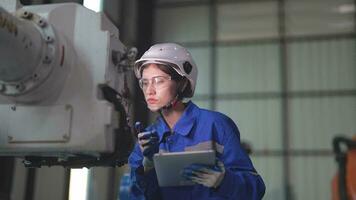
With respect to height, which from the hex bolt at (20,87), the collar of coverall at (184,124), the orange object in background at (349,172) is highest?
the hex bolt at (20,87)

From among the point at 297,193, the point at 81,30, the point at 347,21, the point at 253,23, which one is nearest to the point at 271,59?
the point at 253,23

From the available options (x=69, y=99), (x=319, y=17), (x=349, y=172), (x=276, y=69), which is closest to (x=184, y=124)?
(x=69, y=99)

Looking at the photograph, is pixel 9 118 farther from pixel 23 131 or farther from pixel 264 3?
pixel 264 3

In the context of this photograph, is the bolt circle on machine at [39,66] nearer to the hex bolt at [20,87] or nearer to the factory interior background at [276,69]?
the hex bolt at [20,87]

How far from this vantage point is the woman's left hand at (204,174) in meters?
1.25

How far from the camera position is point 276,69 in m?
7.15

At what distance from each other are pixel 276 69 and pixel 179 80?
19.1 ft

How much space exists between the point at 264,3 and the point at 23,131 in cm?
676

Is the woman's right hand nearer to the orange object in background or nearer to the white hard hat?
the white hard hat

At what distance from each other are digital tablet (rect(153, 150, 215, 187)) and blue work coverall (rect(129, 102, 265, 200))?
10cm

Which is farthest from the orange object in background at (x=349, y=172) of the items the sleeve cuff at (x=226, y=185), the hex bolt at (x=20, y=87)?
the hex bolt at (x=20, y=87)

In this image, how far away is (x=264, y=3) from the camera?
293 inches

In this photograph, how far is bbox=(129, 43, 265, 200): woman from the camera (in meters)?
1.41

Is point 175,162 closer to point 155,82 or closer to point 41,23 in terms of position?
point 155,82
